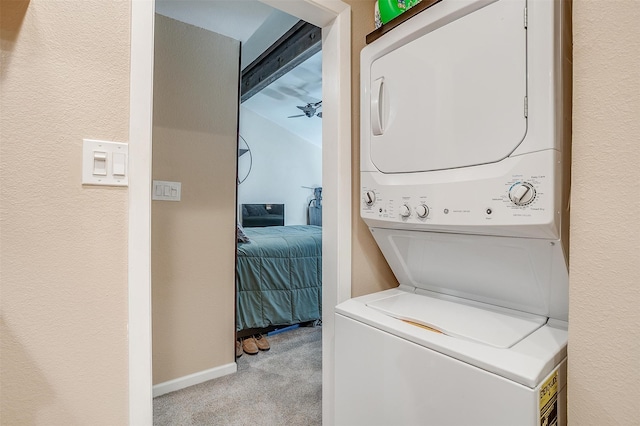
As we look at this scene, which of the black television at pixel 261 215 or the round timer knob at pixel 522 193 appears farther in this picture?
the black television at pixel 261 215

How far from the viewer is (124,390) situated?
896 mm

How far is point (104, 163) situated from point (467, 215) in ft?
3.32

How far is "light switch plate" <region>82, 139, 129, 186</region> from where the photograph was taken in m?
0.84

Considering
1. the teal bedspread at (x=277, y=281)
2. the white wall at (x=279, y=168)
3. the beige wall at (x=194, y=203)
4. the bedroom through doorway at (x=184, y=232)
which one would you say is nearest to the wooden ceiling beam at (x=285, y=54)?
the bedroom through doorway at (x=184, y=232)

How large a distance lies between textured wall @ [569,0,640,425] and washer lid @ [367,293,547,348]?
0.63 feet

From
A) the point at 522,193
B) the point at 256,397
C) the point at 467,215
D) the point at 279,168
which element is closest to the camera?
the point at 522,193

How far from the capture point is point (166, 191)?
192cm

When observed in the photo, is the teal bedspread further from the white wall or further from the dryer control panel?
the white wall

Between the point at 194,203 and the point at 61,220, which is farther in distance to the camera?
the point at 194,203

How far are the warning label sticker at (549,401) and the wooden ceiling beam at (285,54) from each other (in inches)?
94.9

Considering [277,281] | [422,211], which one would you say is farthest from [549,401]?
[277,281]

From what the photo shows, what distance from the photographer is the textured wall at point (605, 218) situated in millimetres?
606

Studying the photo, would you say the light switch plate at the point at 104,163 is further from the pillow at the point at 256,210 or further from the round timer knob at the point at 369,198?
the pillow at the point at 256,210

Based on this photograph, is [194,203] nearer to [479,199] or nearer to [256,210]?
[479,199]
